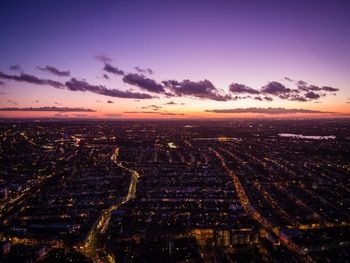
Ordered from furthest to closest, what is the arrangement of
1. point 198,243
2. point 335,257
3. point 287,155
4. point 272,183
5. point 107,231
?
point 287,155 < point 272,183 < point 107,231 < point 198,243 < point 335,257

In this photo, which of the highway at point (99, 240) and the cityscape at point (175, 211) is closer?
the highway at point (99, 240)

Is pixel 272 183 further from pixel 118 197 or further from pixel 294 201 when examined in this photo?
pixel 118 197

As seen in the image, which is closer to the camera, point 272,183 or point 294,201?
point 294,201

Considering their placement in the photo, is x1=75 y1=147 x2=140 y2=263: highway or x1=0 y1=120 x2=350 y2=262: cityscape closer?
x1=75 y1=147 x2=140 y2=263: highway

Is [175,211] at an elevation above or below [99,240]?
above

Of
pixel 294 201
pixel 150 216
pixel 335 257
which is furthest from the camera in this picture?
pixel 294 201

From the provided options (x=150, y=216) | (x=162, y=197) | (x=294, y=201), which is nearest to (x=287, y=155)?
(x=294, y=201)

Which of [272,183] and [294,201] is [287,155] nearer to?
[272,183]

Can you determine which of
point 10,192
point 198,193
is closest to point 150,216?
point 198,193

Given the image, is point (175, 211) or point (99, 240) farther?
point (175, 211)
